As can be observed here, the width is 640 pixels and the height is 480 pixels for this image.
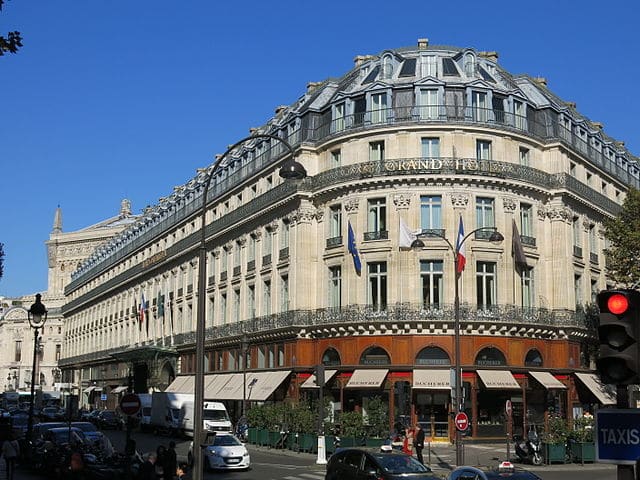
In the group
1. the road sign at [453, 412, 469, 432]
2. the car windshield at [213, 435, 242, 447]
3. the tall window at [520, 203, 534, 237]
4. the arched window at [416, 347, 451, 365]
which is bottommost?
the car windshield at [213, 435, 242, 447]

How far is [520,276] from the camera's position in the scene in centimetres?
4691

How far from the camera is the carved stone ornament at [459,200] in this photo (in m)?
45.5

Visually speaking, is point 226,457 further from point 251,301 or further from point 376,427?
point 251,301

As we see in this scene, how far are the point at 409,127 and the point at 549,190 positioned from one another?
9.29 metres

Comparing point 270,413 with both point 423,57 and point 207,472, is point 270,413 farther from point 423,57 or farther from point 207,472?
point 423,57

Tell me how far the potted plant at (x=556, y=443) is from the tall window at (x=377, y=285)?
506 inches

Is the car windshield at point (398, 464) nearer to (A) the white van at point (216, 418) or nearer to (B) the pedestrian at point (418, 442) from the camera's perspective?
(B) the pedestrian at point (418, 442)

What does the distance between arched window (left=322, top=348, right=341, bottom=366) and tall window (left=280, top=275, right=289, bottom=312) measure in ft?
15.4

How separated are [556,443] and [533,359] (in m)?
12.7

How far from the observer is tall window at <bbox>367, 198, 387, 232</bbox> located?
46719 millimetres

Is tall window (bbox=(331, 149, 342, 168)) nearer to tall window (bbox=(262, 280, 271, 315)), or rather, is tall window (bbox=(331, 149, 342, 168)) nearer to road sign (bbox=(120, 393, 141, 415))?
tall window (bbox=(262, 280, 271, 315))

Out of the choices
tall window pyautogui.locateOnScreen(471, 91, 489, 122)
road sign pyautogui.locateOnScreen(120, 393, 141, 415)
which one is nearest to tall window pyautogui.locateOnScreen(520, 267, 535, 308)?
tall window pyautogui.locateOnScreen(471, 91, 489, 122)

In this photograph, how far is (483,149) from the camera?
155 ft

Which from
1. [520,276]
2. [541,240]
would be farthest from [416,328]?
[541,240]
